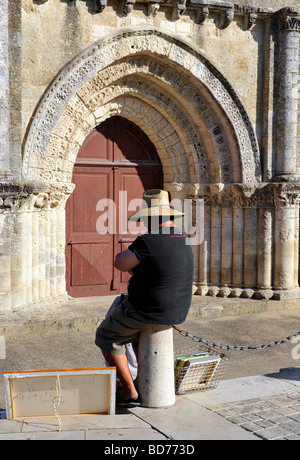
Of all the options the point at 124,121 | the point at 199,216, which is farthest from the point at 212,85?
the point at 199,216

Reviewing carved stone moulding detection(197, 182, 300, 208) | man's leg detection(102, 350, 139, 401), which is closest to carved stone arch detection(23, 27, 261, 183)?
carved stone moulding detection(197, 182, 300, 208)

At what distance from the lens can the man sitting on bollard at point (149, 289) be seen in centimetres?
409

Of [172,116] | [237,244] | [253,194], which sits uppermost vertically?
[172,116]

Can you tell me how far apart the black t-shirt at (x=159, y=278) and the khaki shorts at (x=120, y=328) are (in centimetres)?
6

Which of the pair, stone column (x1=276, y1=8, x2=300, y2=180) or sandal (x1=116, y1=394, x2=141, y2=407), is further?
stone column (x1=276, y1=8, x2=300, y2=180)

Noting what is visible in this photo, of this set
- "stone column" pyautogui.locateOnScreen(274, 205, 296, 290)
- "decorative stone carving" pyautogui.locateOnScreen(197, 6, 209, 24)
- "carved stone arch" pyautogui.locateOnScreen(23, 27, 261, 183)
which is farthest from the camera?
"stone column" pyautogui.locateOnScreen(274, 205, 296, 290)

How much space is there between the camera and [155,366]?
13.8 feet

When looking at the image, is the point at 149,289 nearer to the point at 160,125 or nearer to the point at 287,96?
the point at 160,125

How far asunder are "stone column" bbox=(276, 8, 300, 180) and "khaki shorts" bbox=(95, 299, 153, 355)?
18.0ft

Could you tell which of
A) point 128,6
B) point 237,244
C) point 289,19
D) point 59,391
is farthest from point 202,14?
point 59,391

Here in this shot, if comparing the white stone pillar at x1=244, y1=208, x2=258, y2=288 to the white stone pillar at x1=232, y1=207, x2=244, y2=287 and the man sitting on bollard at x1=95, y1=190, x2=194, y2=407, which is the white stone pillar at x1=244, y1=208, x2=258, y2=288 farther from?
the man sitting on bollard at x1=95, y1=190, x2=194, y2=407

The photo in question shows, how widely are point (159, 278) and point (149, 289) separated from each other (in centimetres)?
11

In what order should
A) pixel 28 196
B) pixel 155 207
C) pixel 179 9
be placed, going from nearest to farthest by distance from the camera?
pixel 155 207
pixel 28 196
pixel 179 9

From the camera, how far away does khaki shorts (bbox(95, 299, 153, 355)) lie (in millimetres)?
4125
